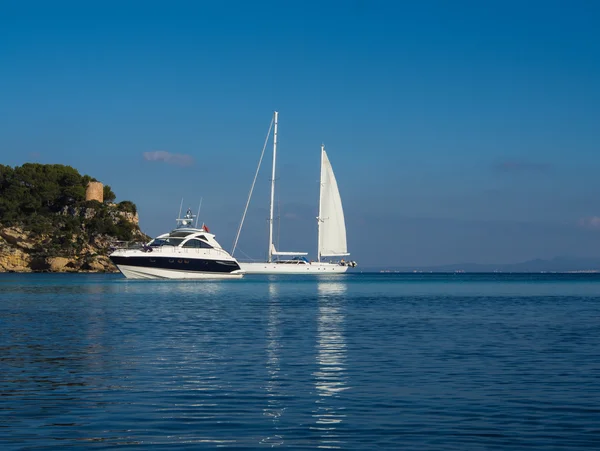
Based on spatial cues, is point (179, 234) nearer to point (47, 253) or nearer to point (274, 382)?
point (47, 253)

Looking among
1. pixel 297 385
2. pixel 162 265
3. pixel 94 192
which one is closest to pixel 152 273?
pixel 162 265

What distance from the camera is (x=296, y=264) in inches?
4643

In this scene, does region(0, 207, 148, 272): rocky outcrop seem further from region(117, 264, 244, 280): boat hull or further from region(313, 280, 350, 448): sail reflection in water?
region(313, 280, 350, 448): sail reflection in water

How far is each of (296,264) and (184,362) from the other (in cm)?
10029

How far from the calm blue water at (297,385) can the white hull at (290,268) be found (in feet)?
278

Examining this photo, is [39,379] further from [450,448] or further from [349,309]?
[349,309]

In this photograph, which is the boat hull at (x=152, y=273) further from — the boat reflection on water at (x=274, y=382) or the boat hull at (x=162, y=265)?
the boat reflection on water at (x=274, y=382)

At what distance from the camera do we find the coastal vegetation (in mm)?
130875

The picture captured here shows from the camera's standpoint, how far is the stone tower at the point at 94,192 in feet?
480

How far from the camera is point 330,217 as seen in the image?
114 metres

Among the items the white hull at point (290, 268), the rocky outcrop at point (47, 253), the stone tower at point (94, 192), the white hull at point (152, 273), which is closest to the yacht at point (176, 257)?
the white hull at point (152, 273)

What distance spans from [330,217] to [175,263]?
41380mm

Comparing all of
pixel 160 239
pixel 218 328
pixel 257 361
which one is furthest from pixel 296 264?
pixel 257 361

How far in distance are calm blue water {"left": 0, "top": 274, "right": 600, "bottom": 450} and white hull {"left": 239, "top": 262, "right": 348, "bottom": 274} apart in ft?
278
